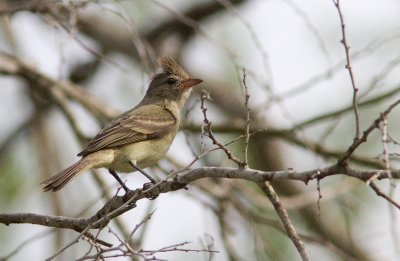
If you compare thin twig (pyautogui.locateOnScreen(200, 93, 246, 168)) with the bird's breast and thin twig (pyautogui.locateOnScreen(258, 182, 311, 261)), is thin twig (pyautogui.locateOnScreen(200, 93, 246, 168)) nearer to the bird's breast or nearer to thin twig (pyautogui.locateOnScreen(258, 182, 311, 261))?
thin twig (pyautogui.locateOnScreen(258, 182, 311, 261))

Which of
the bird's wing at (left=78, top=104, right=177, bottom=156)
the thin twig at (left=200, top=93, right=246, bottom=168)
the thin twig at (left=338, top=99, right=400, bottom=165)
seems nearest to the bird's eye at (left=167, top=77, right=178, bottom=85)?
the bird's wing at (left=78, top=104, right=177, bottom=156)

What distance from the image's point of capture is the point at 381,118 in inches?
124

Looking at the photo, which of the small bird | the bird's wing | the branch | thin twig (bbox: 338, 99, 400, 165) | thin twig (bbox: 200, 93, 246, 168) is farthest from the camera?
the bird's wing

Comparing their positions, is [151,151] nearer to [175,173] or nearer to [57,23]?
[57,23]

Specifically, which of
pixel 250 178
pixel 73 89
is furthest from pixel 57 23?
pixel 250 178

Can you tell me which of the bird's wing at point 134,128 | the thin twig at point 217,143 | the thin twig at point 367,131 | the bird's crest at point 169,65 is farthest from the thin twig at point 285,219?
the bird's crest at point 169,65

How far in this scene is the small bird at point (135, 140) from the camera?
19.4 feet

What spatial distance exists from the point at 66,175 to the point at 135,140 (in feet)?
3.58

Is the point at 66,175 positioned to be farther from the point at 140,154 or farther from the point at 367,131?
the point at 367,131

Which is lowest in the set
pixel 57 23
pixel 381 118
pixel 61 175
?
pixel 381 118

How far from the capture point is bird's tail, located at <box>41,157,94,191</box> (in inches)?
201

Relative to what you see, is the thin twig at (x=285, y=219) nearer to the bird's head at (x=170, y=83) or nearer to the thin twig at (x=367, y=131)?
the thin twig at (x=367, y=131)

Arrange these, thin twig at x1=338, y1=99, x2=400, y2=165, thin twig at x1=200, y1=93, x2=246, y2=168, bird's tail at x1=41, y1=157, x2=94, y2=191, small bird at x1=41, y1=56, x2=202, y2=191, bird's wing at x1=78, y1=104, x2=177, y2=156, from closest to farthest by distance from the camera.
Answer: thin twig at x1=338, y1=99, x2=400, y2=165 < thin twig at x1=200, y1=93, x2=246, y2=168 < bird's tail at x1=41, y1=157, x2=94, y2=191 < small bird at x1=41, y1=56, x2=202, y2=191 < bird's wing at x1=78, y1=104, x2=177, y2=156

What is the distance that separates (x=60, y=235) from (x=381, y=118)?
5.35 metres
